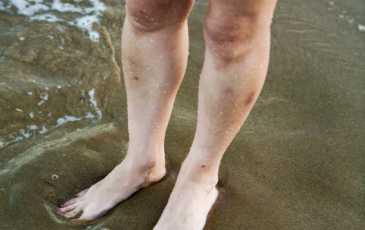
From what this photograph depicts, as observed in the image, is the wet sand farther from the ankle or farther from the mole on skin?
the mole on skin

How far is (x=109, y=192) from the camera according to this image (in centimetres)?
146

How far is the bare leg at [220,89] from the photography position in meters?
1.01

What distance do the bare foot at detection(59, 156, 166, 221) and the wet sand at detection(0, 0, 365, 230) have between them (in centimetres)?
3

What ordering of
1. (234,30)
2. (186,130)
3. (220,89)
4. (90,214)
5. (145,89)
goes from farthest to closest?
(186,130), (90,214), (145,89), (220,89), (234,30)

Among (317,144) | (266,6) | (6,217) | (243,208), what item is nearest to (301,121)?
(317,144)

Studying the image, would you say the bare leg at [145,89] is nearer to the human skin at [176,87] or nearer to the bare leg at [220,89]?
the human skin at [176,87]

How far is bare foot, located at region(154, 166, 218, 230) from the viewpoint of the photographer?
1.36 metres

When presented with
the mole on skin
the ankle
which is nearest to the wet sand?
the ankle

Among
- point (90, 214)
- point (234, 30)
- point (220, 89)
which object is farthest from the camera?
point (90, 214)

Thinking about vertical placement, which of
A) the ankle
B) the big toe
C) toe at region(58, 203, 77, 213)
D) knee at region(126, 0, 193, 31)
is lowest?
A: toe at region(58, 203, 77, 213)

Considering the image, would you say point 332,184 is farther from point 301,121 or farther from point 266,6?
point 266,6

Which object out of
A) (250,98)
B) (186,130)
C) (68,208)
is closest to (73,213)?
(68,208)

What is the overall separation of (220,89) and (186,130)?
718 mm

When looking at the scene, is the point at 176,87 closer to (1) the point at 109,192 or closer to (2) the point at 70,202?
(1) the point at 109,192
